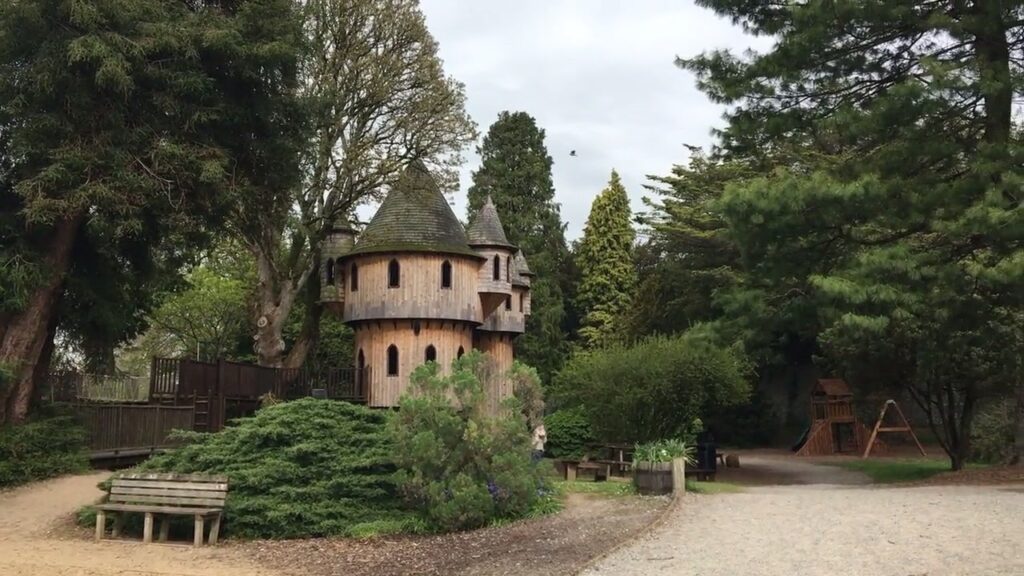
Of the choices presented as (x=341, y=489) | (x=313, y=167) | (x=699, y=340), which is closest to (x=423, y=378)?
(x=341, y=489)

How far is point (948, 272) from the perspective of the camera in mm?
15430

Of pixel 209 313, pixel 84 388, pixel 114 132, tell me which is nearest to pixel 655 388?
pixel 114 132

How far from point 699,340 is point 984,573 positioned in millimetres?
9191

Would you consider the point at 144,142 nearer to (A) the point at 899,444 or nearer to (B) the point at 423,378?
(B) the point at 423,378

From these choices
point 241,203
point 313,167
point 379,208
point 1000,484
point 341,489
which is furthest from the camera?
point 379,208

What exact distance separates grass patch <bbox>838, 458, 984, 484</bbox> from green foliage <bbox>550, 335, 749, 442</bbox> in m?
4.83

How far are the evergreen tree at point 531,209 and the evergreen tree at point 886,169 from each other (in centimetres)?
2553

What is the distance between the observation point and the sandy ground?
9352 mm

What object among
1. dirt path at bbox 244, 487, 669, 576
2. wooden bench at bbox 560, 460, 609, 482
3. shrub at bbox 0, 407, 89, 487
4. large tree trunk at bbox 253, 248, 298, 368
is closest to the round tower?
large tree trunk at bbox 253, 248, 298, 368

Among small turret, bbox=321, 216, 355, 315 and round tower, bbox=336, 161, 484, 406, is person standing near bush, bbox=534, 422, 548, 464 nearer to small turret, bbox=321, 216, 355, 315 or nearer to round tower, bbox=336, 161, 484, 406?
round tower, bbox=336, 161, 484, 406

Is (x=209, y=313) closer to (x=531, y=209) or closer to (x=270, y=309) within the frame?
(x=531, y=209)

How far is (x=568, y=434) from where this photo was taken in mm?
28656

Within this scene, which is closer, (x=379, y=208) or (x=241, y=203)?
(x=241, y=203)

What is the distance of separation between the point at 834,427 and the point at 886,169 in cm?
2286
